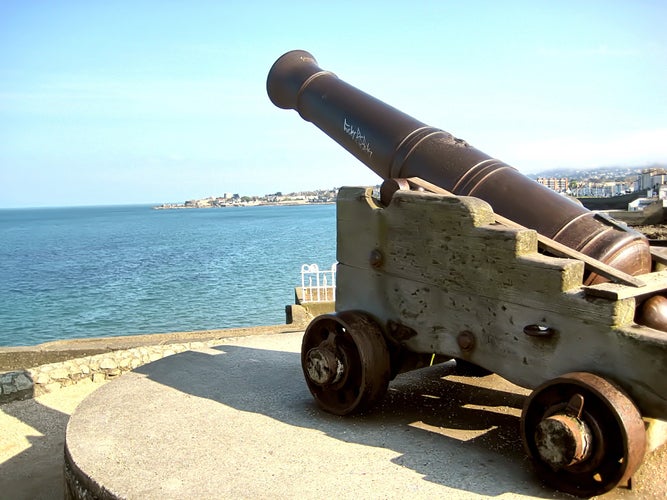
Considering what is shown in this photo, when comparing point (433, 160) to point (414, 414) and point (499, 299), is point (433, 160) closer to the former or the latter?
point (499, 299)

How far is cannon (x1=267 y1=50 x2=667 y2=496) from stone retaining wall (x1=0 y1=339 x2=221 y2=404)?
3.14 meters

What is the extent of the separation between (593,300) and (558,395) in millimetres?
451

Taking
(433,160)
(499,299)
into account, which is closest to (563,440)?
(499,299)

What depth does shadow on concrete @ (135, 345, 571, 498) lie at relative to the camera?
307 centimetres

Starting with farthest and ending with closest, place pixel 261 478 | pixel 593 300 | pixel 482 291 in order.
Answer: pixel 482 291 < pixel 261 478 < pixel 593 300

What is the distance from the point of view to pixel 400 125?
432 centimetres

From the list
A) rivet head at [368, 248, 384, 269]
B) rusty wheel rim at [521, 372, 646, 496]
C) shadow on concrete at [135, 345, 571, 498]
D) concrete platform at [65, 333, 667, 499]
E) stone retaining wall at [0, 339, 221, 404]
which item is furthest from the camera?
stone retaining wall at [0, 339, 221, 404]

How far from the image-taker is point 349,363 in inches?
147

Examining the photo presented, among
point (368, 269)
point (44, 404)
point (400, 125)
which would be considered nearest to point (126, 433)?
point (368, 269)

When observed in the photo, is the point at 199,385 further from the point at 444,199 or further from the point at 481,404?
the point at 444,199

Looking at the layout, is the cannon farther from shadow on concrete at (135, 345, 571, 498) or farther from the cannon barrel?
shadow on concrete at (135, 345, 571, 498)

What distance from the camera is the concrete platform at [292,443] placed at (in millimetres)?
2938

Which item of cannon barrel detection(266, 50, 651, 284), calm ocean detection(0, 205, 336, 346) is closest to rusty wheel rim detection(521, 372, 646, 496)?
cannon barrel detection(266, 50, 651, 284)

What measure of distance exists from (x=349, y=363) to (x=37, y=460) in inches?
132
